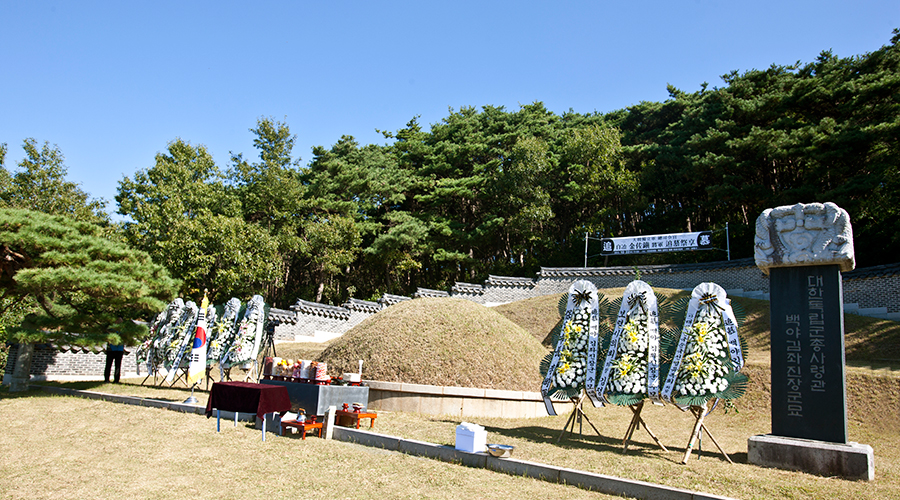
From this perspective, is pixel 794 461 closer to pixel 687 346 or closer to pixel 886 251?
pixel 687 346

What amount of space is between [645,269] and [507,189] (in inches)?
324

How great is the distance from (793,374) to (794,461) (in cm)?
109

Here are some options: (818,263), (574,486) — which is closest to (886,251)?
(818,263)

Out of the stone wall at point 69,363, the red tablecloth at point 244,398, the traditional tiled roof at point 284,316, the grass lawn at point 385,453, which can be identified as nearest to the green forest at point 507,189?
the traditional tiled roof at point 284,316

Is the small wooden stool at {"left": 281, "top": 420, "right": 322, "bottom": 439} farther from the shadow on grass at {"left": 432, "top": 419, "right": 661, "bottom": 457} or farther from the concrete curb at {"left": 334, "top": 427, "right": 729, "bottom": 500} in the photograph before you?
the shadow on grass at {"left": 432, "top": 419, "right": 661, "bottom": 457}

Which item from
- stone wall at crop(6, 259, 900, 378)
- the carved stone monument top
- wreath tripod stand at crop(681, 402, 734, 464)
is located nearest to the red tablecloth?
wreath tripod stand at crop(681, 402, 734, 464)

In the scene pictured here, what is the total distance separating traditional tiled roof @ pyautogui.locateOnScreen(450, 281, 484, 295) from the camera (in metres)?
26.2

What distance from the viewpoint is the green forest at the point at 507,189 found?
2039 centimetres

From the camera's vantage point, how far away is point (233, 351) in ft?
40.0

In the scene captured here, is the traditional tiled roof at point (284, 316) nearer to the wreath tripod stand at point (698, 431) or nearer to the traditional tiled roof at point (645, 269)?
the traditional tiled roof at point (645, 269)

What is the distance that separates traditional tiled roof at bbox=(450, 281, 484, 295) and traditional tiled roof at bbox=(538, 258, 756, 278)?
131 inches

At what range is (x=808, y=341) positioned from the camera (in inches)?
269

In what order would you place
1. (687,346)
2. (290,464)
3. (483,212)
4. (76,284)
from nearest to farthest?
(290,464) < (687,346) < (76,284) < (483,212)

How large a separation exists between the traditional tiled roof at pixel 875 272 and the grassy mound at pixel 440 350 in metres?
12.5
